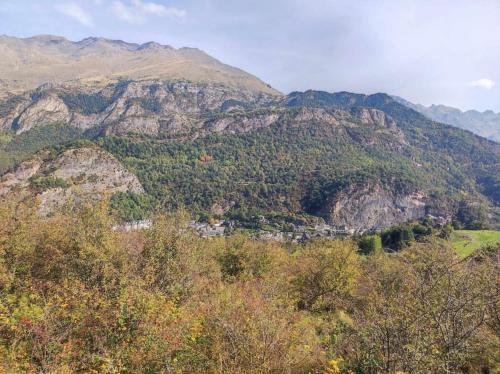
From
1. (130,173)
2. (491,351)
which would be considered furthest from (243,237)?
(130,173)

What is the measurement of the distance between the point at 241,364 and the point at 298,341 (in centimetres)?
268

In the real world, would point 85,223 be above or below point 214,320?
above

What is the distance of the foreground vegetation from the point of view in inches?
371

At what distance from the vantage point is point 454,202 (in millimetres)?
190875

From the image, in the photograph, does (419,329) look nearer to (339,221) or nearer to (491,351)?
(491,351)

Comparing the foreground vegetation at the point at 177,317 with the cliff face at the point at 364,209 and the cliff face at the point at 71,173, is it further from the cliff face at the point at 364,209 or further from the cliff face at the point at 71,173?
the cliff face at the point at 364,209

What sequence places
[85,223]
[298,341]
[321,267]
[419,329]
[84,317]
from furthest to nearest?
Answer: [321,267] < [85,223] < [84,317] < [298,341] < [419,329]

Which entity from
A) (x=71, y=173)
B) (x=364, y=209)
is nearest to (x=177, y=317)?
(x=71, y=173)

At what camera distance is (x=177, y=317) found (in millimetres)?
14242

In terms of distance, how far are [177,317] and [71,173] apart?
545 feet

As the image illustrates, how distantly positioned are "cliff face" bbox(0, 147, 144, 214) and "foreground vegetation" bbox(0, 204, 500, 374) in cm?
10706

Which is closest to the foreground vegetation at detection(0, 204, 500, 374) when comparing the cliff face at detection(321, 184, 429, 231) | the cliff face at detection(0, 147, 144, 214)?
the cliff face at detection(0, 147, 144, 214)

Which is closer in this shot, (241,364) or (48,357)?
(241,364)

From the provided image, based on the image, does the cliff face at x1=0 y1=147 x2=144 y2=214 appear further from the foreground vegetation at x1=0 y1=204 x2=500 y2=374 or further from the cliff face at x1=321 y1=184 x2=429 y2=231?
the cliff face at x1=321 y1=184 x2=429 y2=231
